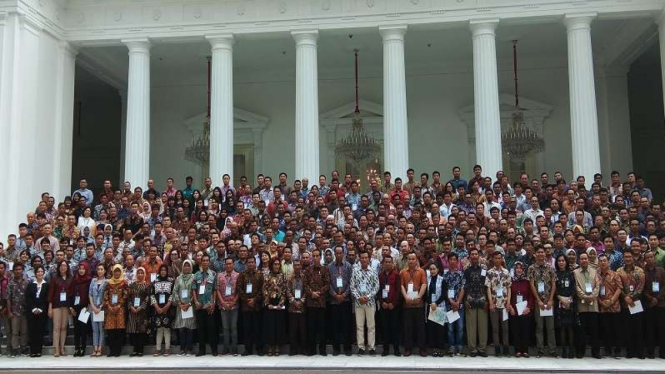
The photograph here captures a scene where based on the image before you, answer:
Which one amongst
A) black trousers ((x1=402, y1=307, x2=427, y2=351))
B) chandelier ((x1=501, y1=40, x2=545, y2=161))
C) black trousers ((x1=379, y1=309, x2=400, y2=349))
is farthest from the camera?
chandelier ((x1=501, y1=40, x2=545, y2=161))

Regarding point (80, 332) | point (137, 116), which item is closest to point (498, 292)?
point (80, 332)

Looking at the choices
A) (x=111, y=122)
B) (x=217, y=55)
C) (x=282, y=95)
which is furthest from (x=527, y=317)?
(x=111, y=122)

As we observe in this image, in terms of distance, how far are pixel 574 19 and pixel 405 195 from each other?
7784 millimetres

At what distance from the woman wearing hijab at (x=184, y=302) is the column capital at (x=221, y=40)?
9.74 metres

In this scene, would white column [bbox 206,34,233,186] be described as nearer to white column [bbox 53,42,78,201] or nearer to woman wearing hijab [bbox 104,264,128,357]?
white column [bbox 53,42,78,201]

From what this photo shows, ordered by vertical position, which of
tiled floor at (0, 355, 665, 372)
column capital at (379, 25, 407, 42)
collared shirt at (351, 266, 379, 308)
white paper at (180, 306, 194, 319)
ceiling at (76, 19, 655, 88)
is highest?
ceiling at (76, 19, 655, 88)

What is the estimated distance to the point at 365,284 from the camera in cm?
1136

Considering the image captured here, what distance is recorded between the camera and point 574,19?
60.7 feet

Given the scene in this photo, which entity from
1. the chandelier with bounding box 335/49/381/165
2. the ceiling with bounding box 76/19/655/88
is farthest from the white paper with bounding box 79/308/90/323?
the chandelier with bounding box 335/49/381/165

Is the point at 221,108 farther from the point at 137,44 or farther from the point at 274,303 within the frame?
the point at 274,303

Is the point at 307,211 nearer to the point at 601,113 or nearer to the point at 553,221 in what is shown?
the point at 553,221

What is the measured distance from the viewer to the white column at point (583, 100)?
59.3 ft

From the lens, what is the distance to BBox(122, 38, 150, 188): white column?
19625mm

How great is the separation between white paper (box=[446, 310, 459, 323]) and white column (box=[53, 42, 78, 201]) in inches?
526
